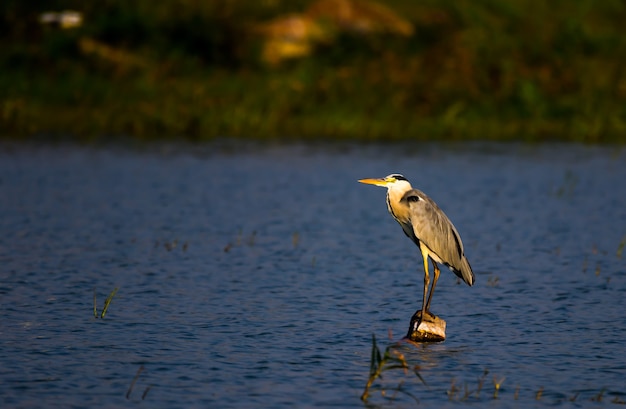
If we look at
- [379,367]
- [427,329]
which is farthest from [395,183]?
[379,367]

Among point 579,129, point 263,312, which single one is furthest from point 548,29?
point 263,312

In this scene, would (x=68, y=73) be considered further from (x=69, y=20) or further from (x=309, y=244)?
(x=309, y=244)

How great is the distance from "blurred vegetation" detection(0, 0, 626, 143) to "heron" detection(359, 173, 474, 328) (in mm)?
15290

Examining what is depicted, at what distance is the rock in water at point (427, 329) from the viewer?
33.3ft

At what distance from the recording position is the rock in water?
1014 cm

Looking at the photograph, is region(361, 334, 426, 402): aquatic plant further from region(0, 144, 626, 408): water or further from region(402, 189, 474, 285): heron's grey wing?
region(402, 189, 474, 285): heron's grey wing

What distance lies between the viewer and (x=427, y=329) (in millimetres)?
10141

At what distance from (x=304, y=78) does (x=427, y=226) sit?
697 inches

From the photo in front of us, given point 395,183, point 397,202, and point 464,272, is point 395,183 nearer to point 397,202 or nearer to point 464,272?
point 397,202

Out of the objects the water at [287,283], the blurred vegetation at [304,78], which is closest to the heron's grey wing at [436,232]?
the water at [287,283]

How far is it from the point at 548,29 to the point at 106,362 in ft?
79.9

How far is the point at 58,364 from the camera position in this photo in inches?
365

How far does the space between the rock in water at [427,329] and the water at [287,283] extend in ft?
0.42

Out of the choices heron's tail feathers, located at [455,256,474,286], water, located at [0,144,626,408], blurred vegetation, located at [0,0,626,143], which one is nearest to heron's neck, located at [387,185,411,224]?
heron's tail feathers, located at [455,256,474,286]
